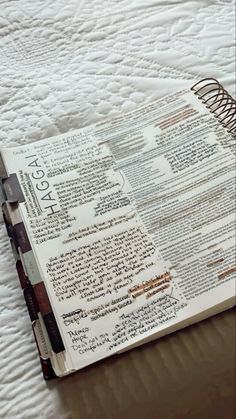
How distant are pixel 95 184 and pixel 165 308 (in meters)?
0.19

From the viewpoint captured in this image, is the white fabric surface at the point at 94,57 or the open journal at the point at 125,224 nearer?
the open journal at the point at 125,224

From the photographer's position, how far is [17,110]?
76 centimetres

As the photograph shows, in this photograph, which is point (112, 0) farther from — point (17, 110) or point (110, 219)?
point (110, 219)

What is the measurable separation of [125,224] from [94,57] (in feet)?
1.17

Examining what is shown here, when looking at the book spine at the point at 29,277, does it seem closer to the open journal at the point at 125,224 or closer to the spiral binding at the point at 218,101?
the open journal at the point at 125,224

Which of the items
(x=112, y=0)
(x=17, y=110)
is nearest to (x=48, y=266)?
(x=17, y=110)

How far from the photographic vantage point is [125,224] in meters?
0.58

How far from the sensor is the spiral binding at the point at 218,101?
0.66m

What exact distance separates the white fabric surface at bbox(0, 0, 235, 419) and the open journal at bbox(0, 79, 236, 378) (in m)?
0.05

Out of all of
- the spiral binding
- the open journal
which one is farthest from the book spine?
the spiral binding

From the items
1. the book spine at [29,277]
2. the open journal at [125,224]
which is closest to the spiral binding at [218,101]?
the open journal at [125,224]

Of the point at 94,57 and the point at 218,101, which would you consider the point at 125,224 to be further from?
the point at 94,57

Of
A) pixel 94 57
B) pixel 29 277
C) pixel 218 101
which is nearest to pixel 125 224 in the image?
pixel 29 277

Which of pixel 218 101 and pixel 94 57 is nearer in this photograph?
pixel 218 101
